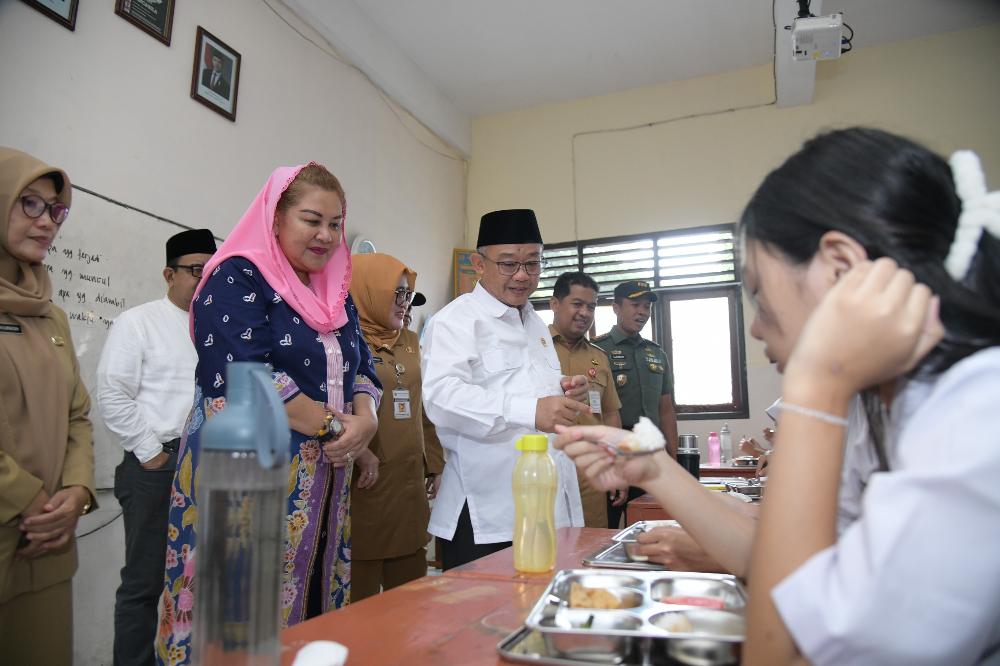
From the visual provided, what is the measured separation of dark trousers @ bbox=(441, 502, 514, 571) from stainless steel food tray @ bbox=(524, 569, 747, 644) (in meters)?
0.85

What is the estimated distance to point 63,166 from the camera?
2.30 meters

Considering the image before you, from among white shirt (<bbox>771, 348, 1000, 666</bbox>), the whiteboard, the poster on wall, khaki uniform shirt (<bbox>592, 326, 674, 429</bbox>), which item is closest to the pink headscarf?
the whiteboard

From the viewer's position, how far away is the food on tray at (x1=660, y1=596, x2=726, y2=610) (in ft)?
2.75

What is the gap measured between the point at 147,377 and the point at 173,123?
1.19 meters

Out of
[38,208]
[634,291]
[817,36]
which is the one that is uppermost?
[817,36]

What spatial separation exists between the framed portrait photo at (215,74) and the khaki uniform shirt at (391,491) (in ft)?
4.75

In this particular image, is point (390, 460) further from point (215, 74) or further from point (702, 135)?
point (702, 135)

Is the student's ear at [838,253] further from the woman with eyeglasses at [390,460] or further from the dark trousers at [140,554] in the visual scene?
the dark trousers at [140,554]

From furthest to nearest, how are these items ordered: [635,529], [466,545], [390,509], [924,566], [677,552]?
[390,509]
[466,545]
[635,529]
[677,552]
[924,566]

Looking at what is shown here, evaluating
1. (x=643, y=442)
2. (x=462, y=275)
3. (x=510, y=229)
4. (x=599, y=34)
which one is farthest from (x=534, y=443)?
(x=462, y=275)

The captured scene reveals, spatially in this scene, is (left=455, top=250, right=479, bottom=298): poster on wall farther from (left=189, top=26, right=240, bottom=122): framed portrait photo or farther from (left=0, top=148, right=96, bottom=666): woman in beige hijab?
(left=0, top=148, right=96, bottom=666): woman in beige hijab

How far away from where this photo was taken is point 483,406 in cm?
172

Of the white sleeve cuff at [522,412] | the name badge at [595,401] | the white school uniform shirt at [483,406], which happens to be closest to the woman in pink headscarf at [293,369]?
the white school uniform shirt at [483,406]

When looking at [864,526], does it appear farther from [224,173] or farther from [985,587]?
[224,173]
